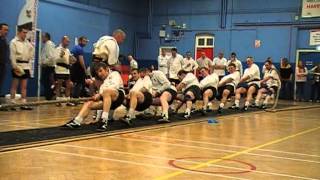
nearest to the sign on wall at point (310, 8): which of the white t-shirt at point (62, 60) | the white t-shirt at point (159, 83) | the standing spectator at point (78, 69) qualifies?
the standing spectator at point (78, 69)

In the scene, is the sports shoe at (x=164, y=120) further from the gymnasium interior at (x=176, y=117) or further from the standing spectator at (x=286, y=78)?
the standing spectator at (x=286, y=78)

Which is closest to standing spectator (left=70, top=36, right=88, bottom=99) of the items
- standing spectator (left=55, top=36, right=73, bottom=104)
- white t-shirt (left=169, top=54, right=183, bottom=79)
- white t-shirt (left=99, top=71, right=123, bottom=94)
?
standing spectator (left=55, top=36, right=73, bottom=104)

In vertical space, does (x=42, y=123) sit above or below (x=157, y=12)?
below

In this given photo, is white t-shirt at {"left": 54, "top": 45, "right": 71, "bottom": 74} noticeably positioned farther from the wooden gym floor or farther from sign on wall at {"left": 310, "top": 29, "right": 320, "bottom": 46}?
sign on wall at {"left": 310, "top": 29, "right": 320, "bottom": 46}

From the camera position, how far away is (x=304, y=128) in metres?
9.67

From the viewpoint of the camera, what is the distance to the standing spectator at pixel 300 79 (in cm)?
1981

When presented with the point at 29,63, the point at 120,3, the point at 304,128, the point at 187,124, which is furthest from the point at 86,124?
the point at 120,3

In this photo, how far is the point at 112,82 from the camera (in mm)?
7664

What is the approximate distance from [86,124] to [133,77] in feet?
4.18

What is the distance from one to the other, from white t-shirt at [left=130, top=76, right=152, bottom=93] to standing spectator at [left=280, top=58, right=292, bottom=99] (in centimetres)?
1156

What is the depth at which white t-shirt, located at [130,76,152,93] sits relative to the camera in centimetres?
855

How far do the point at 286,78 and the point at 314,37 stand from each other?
6.68ft

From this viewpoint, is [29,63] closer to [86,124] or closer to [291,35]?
[86,124]

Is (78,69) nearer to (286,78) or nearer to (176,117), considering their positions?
(176,117)
